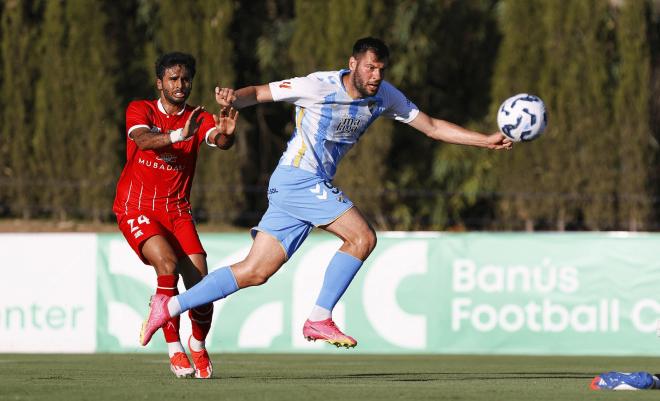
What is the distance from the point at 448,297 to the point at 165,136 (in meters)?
7.01

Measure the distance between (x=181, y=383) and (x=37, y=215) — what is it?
50.4ft

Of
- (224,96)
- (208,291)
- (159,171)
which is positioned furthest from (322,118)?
(208,291)

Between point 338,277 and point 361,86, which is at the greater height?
point 361,86

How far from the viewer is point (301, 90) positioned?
9438mm

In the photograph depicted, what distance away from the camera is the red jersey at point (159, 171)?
9.91m

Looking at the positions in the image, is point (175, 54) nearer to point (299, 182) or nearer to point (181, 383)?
Answer: point (299, 182)

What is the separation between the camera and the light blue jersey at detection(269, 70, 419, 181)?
9.45 metres

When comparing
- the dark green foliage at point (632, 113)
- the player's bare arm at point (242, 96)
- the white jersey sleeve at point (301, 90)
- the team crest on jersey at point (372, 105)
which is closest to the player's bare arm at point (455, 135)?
the team crest on jersey at point (372, 105)

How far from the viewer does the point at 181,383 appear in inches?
353

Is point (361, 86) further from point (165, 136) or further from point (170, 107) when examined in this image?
point (170, 107)

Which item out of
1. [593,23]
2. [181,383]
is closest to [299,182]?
[181,383]

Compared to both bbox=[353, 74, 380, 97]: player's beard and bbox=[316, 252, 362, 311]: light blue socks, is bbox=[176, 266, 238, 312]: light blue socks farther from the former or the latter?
bbox=[353, 74, 380, 97]: player's beard

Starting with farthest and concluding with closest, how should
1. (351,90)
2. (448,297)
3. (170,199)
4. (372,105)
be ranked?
1. (448,297)
2. (170,199)
3. (372,105)
4. (351,90)

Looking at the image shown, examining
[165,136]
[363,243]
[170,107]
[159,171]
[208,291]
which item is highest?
[170,107]
